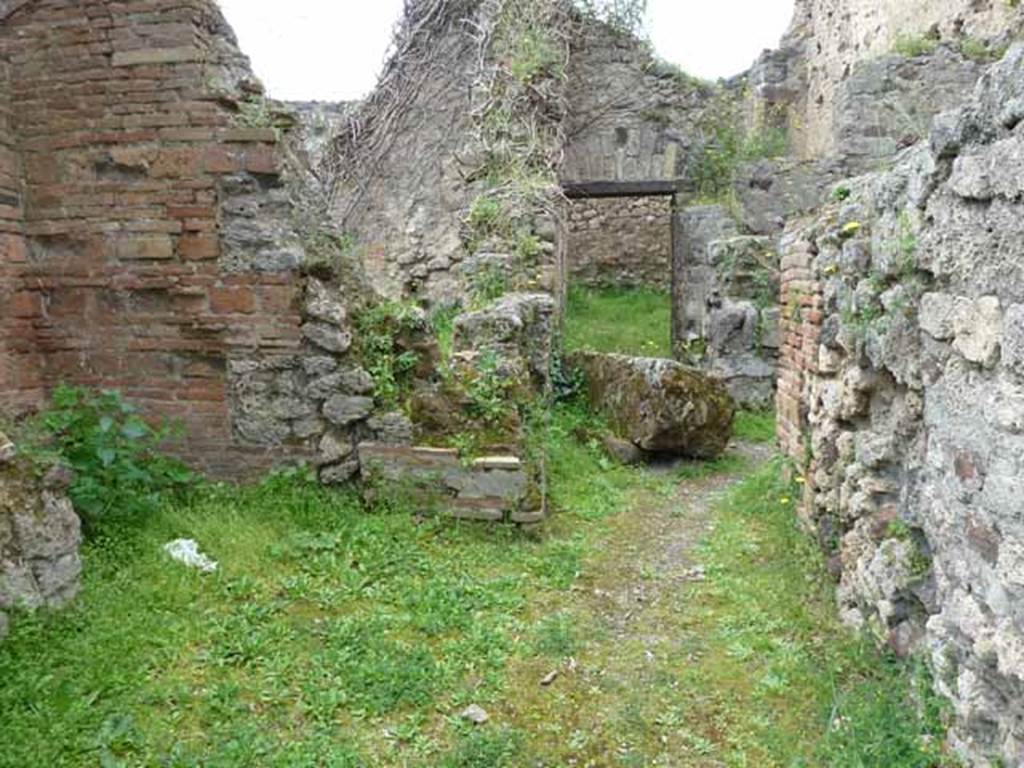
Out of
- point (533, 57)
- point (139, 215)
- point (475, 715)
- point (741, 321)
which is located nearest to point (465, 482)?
point (475, 715)

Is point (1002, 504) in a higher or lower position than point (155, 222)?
lower

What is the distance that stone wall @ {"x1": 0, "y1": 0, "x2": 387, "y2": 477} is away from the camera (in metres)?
4.52

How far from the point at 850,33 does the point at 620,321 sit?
5.26 m

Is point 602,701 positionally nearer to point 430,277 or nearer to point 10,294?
point 10,294

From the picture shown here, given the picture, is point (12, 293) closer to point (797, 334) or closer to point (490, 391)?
point (490, 391)

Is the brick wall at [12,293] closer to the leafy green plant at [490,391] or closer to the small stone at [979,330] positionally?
the leafy green plant at [490,391]

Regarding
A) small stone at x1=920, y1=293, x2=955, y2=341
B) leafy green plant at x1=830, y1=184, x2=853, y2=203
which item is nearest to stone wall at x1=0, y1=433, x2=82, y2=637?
small stone at x1=920, y1=293, x2=955, y2=341

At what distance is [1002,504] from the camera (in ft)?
6.93

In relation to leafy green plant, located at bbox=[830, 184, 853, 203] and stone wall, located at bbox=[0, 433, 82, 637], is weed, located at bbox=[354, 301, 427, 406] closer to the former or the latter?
stone wall, located at bbox=[0, 433, 82, 637]

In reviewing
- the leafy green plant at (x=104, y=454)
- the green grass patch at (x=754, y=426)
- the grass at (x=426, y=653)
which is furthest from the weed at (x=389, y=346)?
the green grass patch at (x=754, y=426)

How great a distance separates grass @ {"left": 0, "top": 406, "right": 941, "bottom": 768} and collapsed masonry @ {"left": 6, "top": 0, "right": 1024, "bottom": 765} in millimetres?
287

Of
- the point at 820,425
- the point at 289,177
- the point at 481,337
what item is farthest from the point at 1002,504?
the point at 289,177

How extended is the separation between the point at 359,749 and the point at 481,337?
2.87 meters

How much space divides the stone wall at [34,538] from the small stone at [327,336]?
1565 mm
